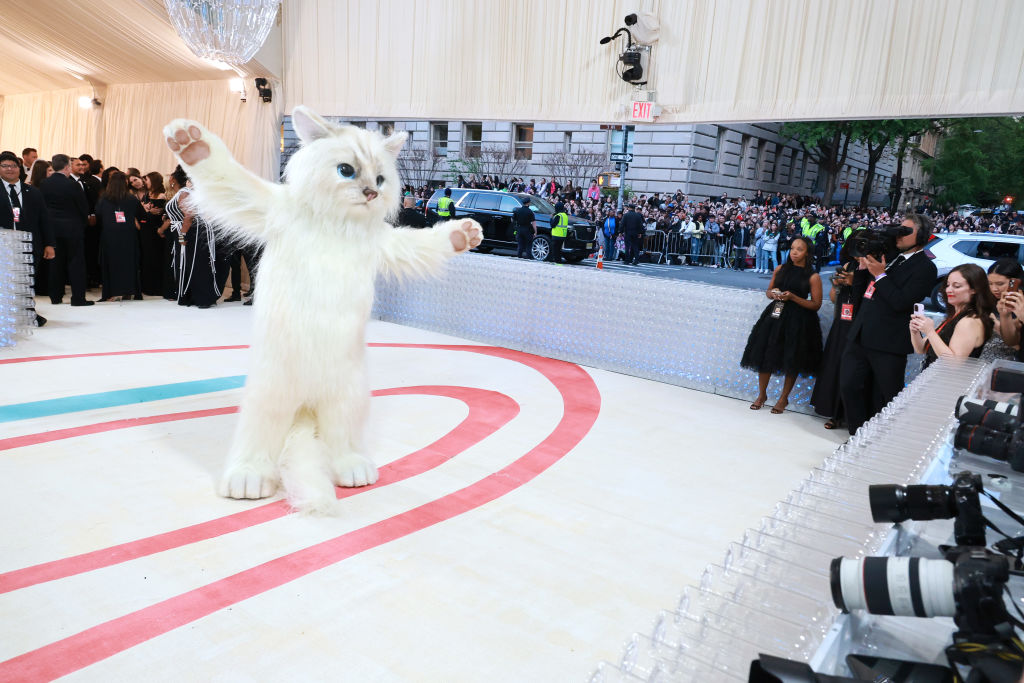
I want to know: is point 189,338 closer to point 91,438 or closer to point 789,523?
point 91,438

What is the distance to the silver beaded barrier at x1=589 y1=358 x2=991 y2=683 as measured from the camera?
878 mm

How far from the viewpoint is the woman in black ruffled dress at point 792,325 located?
5148mm

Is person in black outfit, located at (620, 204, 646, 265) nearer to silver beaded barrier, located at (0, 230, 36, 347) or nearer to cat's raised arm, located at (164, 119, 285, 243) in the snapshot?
silver beaded barrier, located at (0, 230, 36, 347)

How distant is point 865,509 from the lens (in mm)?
1359

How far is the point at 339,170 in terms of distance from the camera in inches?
119

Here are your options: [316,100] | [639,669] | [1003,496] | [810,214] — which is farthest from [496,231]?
[639,669]

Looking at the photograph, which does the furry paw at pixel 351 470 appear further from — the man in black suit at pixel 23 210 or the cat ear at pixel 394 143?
the man in black suit at pixel 23 210

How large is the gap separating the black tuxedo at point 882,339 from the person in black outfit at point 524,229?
730cm

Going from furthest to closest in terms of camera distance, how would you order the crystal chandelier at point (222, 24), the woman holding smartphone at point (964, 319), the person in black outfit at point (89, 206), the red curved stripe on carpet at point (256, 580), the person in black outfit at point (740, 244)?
the person in black outfit at point (740, 244)
the person in black outfit at point (89, 206)
the crystal chandelier at point (222, 24)
the woman holding smartphone at point (964, 319)
the red curved stripe on carpet at point (256, 580)

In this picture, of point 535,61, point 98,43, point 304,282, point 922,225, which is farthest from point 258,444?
point 98,43

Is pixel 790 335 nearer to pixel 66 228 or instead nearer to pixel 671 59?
pixel 671 59

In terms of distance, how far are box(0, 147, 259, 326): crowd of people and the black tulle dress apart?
5.59m

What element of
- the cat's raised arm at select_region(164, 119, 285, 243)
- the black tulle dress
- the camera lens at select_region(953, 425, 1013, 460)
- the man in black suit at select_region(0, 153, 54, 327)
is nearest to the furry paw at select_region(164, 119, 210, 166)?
the cat's raised arm at select_region(164, 119, 285, 243)

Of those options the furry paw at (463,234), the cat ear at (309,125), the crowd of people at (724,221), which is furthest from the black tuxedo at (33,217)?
the furry paw at (463,234)
